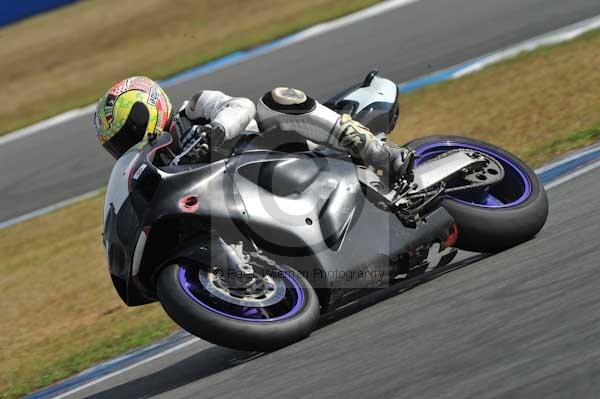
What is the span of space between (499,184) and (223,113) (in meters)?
1.73

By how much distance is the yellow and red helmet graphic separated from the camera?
4.89 metres

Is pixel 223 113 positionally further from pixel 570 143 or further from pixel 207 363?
pixel 570 143

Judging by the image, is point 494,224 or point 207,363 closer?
point 207,363

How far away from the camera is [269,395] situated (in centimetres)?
365

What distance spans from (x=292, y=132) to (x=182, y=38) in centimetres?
1116

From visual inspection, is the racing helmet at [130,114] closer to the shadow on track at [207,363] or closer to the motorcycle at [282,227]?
the motorcycle at [282,227]

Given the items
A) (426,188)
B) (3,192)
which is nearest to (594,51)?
(426,188)

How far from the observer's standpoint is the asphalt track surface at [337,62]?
1120 centimetres

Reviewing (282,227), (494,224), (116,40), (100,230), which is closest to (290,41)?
(116,40)

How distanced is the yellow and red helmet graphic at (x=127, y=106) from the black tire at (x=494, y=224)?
5.02ft

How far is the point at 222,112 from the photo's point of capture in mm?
4758

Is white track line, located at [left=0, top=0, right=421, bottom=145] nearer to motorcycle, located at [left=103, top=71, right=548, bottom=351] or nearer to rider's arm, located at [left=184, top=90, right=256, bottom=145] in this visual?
motorcycle, located at [left=103, top=71, right=548, bottom=351]

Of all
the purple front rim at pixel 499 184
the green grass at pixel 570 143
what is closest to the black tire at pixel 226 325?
the purple front rim at pixel 499 184

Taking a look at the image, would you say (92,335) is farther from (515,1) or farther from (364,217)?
(515,1)
